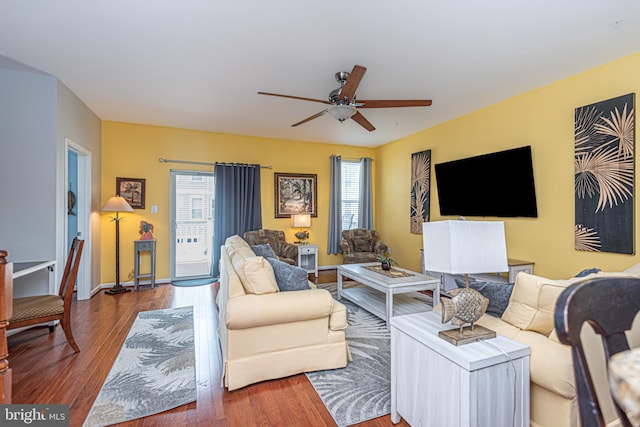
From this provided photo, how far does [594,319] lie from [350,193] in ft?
19.6

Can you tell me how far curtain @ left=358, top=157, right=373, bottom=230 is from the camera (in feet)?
21.4

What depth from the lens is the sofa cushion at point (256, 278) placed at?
220cm

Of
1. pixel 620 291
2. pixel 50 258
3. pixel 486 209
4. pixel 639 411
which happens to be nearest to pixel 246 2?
pixel 620 291

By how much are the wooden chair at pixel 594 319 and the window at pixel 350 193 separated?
580cm

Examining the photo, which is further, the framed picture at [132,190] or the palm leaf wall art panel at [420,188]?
the palm leaf wall art panel at [420,188]

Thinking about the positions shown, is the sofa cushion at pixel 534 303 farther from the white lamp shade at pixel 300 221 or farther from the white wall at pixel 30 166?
the white wall at pixel 30 166

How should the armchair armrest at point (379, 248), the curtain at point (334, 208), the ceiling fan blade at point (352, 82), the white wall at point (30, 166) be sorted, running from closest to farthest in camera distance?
1. the ceiling fan blade at point (352, 82)
2. the white wall at point (30, 166)
3. the armchair armrest at point (379, 248)
4. the curtain at point (334, 208)

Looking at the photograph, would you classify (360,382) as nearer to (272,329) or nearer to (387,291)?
(272,329)

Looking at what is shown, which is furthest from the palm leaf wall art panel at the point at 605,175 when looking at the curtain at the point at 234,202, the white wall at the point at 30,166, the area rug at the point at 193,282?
the white wall at the point at 30,166

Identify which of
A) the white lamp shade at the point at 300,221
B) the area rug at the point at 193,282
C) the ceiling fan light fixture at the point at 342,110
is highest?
the ceiling fan light fixture at the point at 342,110

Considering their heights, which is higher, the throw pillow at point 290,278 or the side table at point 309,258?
the throw pillow at point 290,278

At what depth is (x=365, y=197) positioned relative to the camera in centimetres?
654

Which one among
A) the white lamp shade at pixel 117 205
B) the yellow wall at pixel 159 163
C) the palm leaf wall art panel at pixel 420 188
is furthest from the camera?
the palm leaf wall art panel at pixel 420 188

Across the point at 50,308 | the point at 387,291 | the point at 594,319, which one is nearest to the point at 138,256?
the point at 50,308
